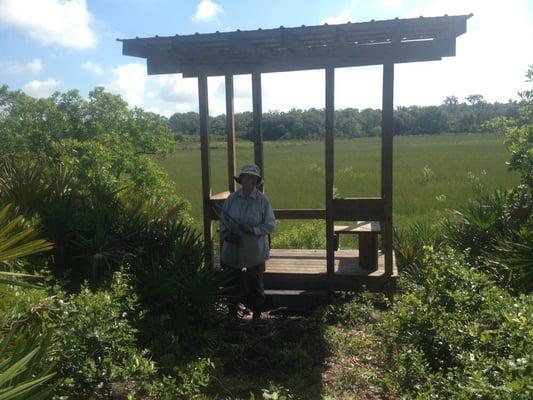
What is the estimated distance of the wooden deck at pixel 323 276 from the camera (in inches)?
230

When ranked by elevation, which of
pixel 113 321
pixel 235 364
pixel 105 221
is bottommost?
pixel 235 364

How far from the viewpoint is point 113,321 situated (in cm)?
403

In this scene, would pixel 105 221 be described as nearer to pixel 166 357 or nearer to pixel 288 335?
pixel 166 357

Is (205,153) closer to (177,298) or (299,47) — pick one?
(299,47)

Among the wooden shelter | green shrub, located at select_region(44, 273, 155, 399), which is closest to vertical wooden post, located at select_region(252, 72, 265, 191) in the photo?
the wooden shelter

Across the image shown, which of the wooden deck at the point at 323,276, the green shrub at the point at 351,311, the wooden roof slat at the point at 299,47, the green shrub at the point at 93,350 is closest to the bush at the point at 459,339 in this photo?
the green shrub at the point at 351,311

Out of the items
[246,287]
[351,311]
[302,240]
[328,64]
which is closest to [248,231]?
[246,287]

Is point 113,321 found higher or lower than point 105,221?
lower

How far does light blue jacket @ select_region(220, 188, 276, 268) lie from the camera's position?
540 centimetres

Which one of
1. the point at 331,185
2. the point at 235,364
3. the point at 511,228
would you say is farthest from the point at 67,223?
the point at 511,228

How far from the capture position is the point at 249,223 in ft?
17.6

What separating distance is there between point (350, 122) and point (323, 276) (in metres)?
63.2

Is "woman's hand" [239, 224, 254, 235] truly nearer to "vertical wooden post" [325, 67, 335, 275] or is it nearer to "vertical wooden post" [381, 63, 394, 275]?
"vertical wooden post" [325, 67, 335, 275]

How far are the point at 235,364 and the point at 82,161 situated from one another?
5368mm
